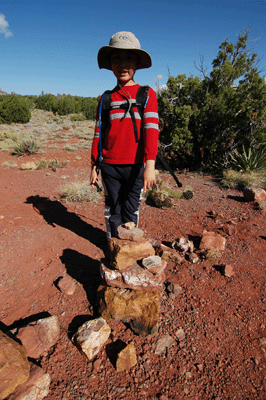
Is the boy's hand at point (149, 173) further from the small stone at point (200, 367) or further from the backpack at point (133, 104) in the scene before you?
the small stone at point (200, 367)

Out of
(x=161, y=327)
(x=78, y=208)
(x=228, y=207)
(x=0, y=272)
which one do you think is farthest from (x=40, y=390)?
(x=228, y=207)

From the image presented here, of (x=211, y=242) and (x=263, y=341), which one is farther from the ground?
(x=211, y=242)

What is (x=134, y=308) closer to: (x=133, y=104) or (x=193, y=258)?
(x=193, y=258)

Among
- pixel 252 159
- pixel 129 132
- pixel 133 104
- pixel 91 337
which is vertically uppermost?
pixel 133 104

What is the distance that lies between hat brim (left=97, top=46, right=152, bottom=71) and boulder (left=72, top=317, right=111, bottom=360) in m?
2.12

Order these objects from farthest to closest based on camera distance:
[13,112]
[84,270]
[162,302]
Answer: [13,112] < [84,270] < [162,302]

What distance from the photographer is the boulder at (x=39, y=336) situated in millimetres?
1604

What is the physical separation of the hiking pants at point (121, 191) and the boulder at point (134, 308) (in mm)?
646

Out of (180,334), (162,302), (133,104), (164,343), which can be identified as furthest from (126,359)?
(133,104)

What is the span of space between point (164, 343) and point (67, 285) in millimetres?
1010

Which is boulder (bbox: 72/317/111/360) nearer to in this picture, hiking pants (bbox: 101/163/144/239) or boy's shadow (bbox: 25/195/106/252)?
hiking pants (bbox: 101/163/144/239)

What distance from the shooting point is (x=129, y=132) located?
188 cm

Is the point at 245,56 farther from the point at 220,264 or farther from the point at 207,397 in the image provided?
the point at 207,397

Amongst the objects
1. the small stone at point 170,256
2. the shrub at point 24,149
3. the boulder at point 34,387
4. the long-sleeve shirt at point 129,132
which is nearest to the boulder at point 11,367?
the boulder at point 34,387
